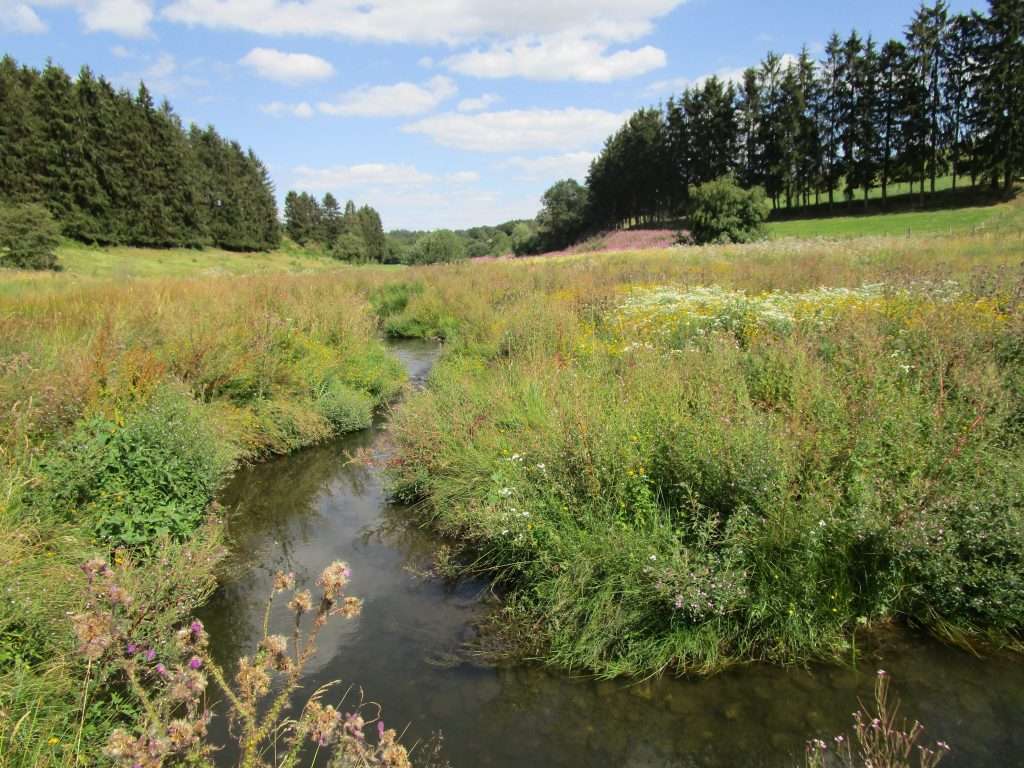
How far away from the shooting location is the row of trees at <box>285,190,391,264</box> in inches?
3081

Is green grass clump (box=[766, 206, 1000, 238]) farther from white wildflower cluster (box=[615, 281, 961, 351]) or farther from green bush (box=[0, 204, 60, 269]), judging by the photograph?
green bush (box=[0, 204, 60, 269])

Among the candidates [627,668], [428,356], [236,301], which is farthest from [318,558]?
[428,356]

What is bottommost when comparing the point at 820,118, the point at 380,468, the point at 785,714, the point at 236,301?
the point at 785,714

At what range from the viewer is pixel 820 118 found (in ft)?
172

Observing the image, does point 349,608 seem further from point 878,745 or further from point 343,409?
point 343,409

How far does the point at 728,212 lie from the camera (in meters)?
35.7

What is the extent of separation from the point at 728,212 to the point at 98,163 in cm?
4440

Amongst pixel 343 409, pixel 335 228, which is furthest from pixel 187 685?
pixel 335 228

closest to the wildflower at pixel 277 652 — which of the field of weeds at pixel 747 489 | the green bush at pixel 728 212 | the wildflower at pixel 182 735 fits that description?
the wildflower at pixel 182 735

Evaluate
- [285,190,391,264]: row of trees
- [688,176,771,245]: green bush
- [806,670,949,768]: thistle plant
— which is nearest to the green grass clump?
[688,176,771,245]: green bush

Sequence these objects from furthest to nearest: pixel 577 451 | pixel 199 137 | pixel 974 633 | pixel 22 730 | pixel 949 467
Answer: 1. pixel 199 137
2. pixel 577 451
3. pixel 949 467
4. pixel 974 633
5. pixel 22 730

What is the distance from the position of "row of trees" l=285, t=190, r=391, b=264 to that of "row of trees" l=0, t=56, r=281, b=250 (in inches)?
1000

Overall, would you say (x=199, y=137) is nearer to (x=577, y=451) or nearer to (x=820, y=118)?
(x=820, y=118)

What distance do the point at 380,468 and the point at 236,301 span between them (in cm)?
702
